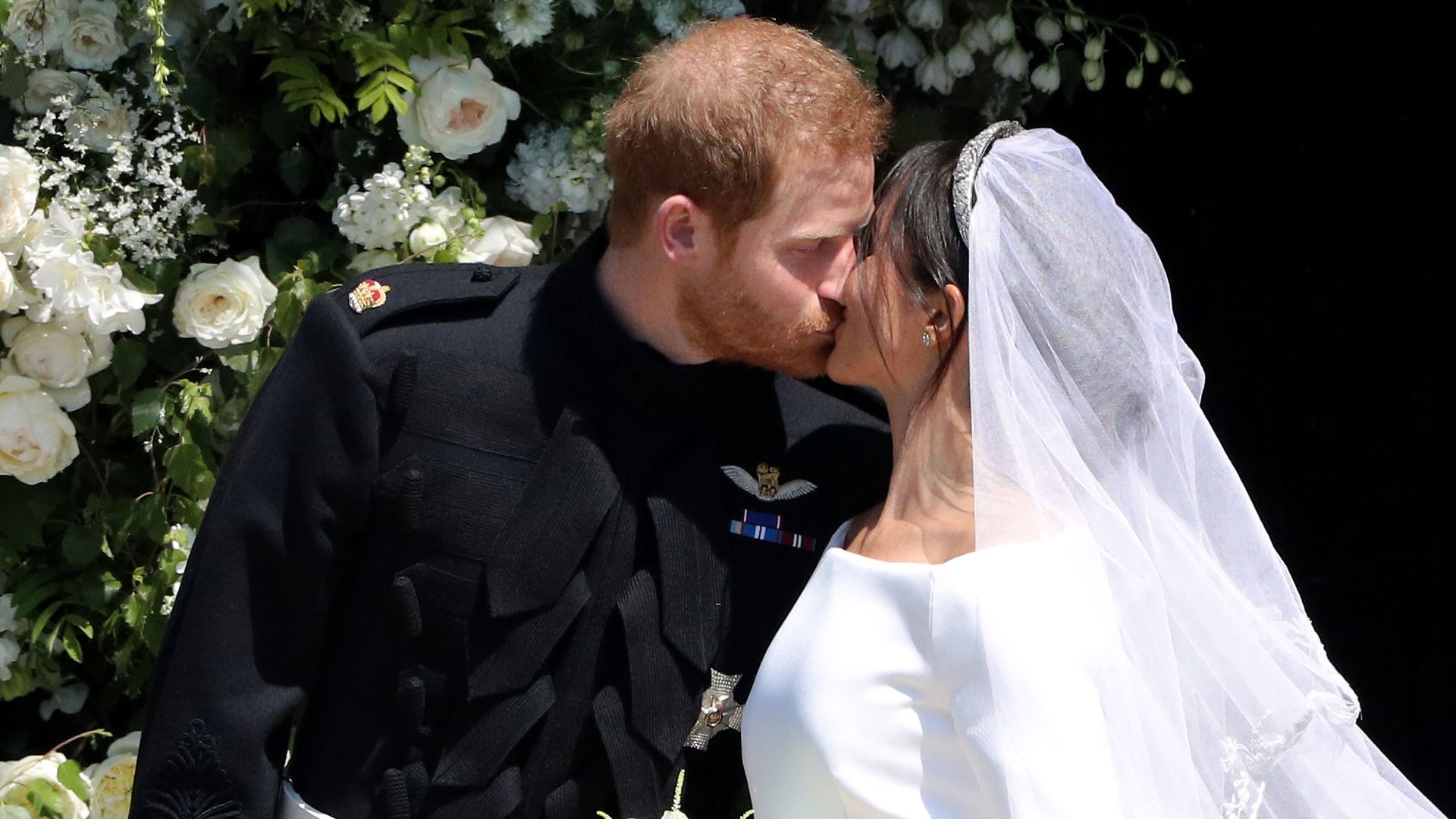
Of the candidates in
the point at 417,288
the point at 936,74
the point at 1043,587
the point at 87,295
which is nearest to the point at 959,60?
the point at 936,74

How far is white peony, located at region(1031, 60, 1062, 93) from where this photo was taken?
2693 mm

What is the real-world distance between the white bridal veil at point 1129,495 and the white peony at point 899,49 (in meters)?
0.96

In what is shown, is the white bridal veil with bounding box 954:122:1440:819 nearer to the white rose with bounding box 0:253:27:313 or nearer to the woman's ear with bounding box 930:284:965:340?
the woman's ear with bounding box 930:284:965:340

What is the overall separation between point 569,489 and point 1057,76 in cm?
129

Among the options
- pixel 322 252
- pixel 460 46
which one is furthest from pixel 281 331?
pixel 460 46

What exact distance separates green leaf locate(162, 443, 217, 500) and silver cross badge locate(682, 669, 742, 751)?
82 cm

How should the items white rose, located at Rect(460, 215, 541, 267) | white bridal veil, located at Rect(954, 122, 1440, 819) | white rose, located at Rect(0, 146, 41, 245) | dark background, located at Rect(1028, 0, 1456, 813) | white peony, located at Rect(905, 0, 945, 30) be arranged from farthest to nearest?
dark background, located at Rect(1028, 0, 1456, 813) < white peony, located at Rect(905, 0, 945, 30) < white rose, located at Rect(460, 215, 541, 267) < white rose, located at Rect(0, 146, 41, 245) < white bridal veil, located at Rect(954, 122, 1440, 819)

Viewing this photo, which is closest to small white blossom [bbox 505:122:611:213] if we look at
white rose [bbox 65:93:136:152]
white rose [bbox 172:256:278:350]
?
white rose [bbox 172:256:278:350]

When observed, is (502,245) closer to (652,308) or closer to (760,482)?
(652,308)

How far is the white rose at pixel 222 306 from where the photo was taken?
224 centimetres

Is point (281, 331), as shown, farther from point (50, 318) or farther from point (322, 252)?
point (50, 318)

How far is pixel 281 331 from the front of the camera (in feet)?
7.47

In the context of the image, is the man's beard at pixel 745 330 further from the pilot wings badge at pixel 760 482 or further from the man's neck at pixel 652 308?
the pilot wings badge at pixel 760 482

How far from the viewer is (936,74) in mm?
2668
